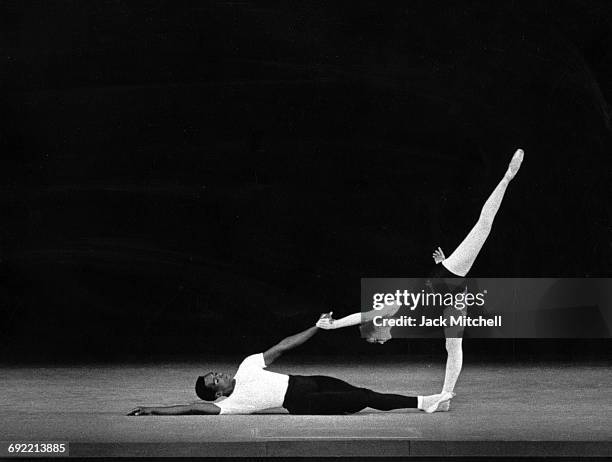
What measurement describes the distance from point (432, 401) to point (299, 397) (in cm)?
69

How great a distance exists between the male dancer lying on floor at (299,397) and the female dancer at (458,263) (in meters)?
0.29

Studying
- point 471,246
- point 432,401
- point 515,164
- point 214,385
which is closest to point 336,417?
point 432,401

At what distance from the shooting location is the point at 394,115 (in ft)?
18.5

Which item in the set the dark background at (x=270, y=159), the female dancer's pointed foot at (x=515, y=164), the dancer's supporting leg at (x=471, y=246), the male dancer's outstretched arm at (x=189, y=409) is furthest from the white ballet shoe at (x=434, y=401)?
the female dancer's pointed foot at (x=515, y=164)

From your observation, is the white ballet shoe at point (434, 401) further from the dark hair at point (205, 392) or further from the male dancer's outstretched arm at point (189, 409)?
the dark hair at point (205, 392)

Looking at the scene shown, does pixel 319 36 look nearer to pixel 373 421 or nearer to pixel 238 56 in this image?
pixel 238 56

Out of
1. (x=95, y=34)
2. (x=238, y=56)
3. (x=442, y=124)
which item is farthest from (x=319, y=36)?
(x=95, y=34)

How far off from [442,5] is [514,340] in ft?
6.10

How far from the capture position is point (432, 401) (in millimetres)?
5344

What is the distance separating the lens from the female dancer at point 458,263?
5.55m

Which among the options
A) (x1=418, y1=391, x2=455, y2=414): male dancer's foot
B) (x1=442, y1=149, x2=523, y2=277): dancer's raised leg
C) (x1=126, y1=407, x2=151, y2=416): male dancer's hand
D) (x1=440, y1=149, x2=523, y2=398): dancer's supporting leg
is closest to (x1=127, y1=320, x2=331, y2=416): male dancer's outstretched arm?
(x1=126, y1=407, x2=151, y2=416): male dancer's hand

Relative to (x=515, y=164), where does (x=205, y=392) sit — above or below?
below

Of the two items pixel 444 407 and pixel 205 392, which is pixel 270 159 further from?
pixel 444 407

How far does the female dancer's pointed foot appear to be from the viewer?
18.3ft
